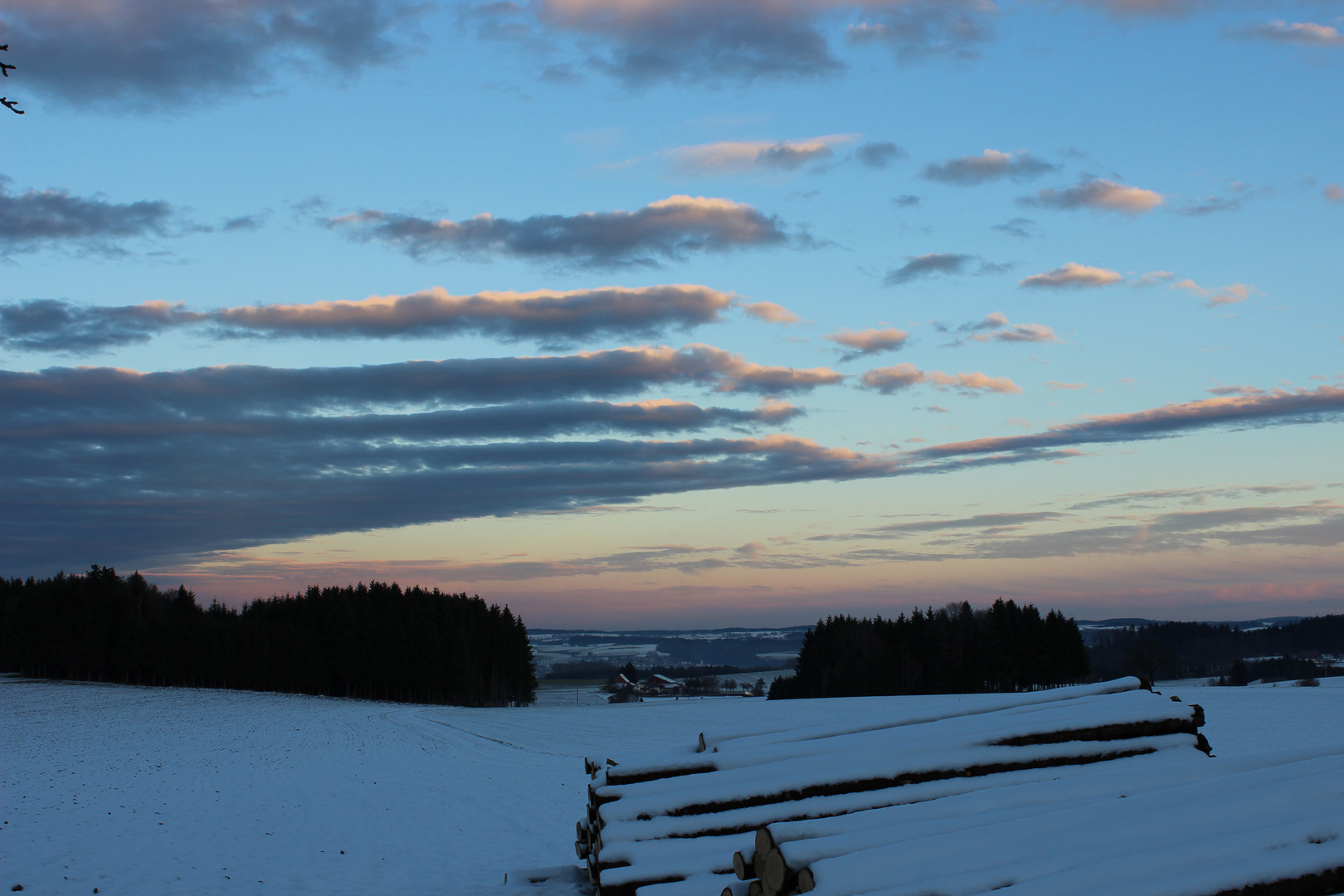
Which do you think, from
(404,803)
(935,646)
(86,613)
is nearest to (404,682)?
(86,613)

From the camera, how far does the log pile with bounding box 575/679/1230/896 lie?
6242 millimetres

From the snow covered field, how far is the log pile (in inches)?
104

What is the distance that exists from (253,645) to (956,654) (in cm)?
6094

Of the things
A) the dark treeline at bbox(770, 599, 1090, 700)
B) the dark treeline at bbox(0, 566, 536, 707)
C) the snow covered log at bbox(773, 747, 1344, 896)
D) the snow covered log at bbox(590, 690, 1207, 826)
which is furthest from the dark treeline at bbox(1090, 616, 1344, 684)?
the snow covered log at bbox(773, 747, 1344, 896)

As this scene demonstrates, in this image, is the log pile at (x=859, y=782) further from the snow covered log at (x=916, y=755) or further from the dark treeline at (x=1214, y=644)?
the dark treeline at (x=1214, y=644)

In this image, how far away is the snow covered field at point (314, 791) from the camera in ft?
39.2

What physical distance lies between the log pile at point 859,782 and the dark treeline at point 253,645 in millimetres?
73331

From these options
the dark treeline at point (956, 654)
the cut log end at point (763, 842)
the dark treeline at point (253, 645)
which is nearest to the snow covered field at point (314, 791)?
the cut log end at point (763, 842)

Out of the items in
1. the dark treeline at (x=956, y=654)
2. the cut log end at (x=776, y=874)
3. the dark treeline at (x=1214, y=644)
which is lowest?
the dark treeline at (x=1214, y=644)

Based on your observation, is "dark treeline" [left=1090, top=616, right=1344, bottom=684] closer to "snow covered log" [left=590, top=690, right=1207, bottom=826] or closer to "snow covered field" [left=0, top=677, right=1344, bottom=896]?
"snow covered field" [left=0, top=677, right=1344, bottom=896]

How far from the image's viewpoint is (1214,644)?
134000mm

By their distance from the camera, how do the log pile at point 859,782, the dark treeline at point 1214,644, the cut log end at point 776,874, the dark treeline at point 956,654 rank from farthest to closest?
the dark treeline at point 1214,644
the dark treeline at point 956,654
the log pile at point 859,782
the cut log end at point 776,874

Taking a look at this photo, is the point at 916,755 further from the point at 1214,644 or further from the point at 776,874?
the point at 1214,644

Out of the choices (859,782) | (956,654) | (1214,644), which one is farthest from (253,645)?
(1214,644)
